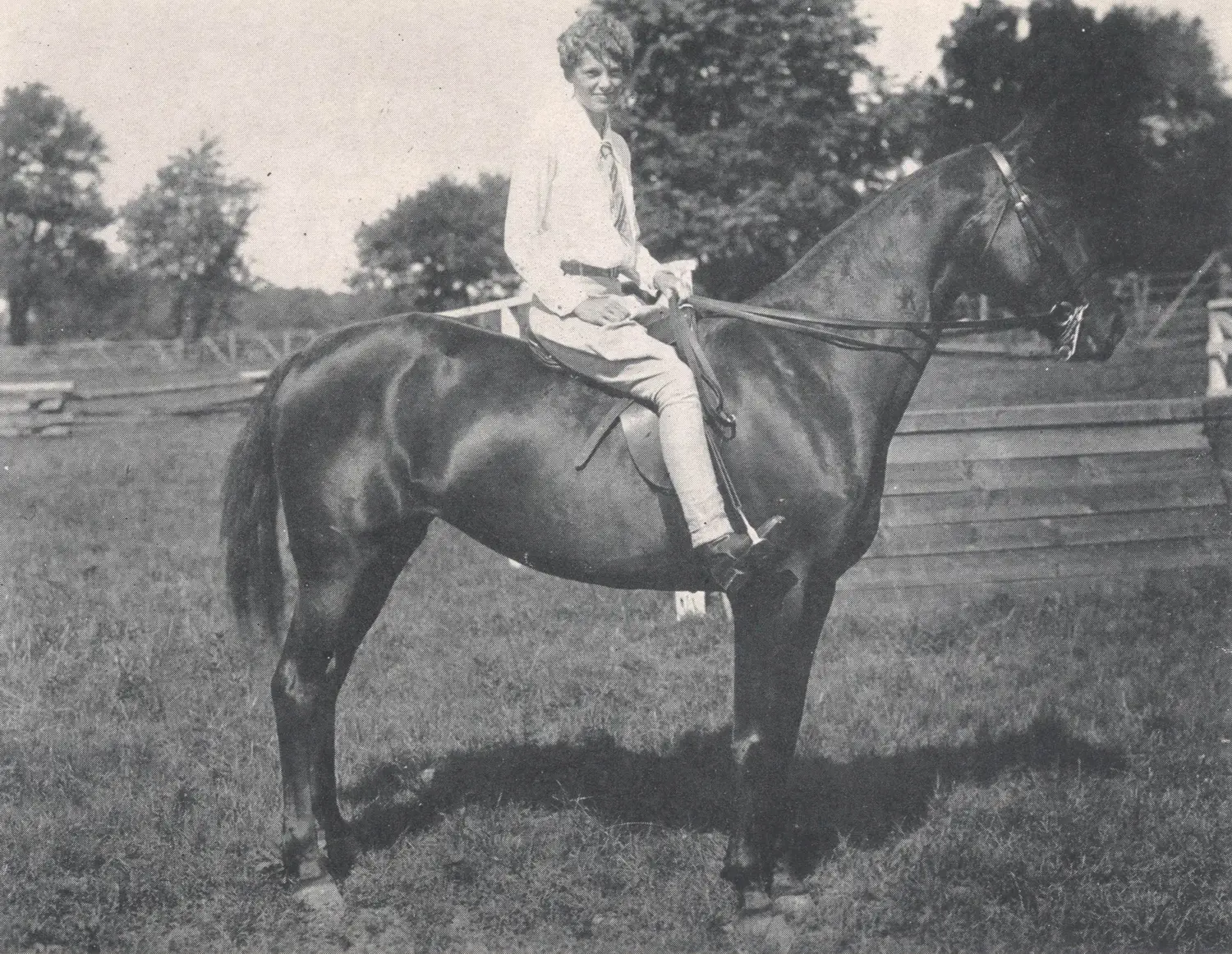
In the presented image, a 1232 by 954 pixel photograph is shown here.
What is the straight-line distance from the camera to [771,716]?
4.22 m

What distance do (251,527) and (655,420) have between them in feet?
6.65

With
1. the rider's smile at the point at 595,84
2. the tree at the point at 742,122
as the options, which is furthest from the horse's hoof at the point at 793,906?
the tree at the point at 742,122

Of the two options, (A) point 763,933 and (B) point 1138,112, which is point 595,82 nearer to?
(A) point 763,933

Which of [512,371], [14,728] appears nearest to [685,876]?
[512,371]

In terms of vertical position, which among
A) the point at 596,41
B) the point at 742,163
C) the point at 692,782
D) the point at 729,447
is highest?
the point at 742,163

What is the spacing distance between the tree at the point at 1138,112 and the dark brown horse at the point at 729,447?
32.0m

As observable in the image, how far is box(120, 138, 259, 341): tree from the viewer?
55969mm

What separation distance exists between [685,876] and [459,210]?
4843 centimetres

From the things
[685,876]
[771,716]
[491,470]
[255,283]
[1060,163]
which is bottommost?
[685,876]

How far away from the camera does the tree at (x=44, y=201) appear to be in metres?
42.7

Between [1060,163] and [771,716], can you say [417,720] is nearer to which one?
[771,716]

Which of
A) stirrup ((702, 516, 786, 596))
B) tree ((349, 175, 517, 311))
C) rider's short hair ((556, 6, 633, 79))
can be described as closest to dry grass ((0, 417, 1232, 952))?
stirrup ((702, 516, 786, 596))

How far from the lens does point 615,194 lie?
173 inches

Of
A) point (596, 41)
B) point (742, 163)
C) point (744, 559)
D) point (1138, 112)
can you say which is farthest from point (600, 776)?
point (1138, 112)
